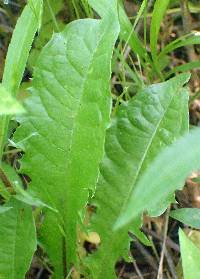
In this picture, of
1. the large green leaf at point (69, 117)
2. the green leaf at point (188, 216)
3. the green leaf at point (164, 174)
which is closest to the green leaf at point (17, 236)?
the large green leaf at point (69, 117)

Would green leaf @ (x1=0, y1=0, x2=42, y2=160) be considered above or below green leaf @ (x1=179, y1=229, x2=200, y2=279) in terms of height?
above

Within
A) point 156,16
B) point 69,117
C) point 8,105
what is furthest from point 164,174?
point 156,16

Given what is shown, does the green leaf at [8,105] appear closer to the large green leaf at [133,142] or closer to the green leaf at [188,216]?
the large green leaf at [133,142]

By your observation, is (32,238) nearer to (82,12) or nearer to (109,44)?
(109,44)

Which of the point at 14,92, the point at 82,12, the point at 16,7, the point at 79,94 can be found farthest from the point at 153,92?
the point at 16,7

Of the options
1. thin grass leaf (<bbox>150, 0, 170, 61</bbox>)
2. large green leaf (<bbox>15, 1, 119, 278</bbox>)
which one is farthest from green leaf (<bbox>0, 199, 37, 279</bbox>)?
thin grass leaf (<bbox>150, 0, 170, 61</bbox>)

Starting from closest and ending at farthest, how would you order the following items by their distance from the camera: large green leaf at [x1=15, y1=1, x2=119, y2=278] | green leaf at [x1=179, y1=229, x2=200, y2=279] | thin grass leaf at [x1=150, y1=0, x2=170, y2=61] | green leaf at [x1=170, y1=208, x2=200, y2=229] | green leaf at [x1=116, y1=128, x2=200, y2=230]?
green leaf at [x1=116, y1=128, x2=200, y2=230]
green leaf at [x1=179, y1=229, x2=200, y2=279]
large green leaf at [x1=15, y1=1, x2=119, y2=278]
green leaf at [x1=170, y1=208, x2=200, y2=229]
thin grass leaf at [x1=150, y1=0, x2=170, y2=61]

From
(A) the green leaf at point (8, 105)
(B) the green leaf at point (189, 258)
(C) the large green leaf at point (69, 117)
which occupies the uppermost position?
(A) the green leaf at point (8, 105)

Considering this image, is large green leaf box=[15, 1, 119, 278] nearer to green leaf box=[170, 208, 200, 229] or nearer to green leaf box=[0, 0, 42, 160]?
green leaf box=[0, 0, 42, 160]
